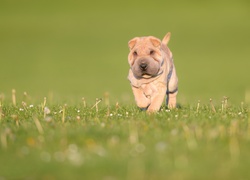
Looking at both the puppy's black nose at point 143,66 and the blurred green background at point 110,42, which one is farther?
the blurred green background at point 110,42

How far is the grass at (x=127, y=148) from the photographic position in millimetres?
7000

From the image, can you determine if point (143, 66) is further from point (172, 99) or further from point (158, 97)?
point (172, 99)

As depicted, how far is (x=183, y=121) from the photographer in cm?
966

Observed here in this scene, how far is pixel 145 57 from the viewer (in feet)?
35.4

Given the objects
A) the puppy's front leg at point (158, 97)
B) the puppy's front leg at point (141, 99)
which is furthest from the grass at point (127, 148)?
the puppy's front leg at point (141, 99)

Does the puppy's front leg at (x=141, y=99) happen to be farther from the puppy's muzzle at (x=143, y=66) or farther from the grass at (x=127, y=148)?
the grass at (x=127, y=148)

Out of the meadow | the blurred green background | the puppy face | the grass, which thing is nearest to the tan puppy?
the puppy face

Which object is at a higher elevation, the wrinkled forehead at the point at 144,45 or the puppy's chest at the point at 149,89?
the wrinkled forehead at the point at 144,45

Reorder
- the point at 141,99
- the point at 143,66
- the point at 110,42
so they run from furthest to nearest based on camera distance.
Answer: the point at 110,42
the point at 141,99
the point at 143,66

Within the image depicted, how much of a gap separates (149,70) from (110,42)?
31173 millimetres

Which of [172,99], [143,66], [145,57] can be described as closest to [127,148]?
[143,66]

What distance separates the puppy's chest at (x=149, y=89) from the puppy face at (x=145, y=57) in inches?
10.0

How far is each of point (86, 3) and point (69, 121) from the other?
4047cm

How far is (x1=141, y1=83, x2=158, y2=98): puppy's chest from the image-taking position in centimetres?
1123
